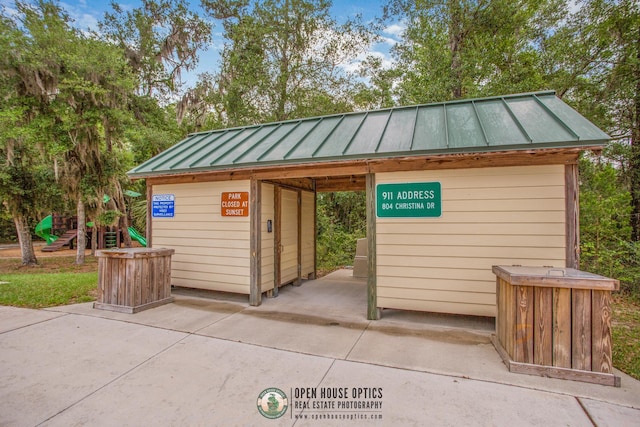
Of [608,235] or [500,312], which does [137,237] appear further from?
[608,235]

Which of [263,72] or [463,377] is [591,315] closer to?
[463,377]

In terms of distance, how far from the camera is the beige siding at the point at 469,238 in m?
3.70

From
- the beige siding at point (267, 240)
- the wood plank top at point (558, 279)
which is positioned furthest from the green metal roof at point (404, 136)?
the wood plank top at point (558, 279)

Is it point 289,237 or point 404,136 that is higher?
point 404,136

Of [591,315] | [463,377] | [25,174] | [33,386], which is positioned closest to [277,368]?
Result: [463,377]

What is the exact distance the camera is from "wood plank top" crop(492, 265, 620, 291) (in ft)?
8.57

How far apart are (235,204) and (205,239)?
0.94 meters

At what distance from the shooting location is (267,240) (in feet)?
17.9

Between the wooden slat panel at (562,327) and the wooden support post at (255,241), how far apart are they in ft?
12.9

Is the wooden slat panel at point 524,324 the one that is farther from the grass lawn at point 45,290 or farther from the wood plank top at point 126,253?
the grass lawn at point 45,290

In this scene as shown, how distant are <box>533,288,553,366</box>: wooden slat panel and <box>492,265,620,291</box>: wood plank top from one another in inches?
3.8

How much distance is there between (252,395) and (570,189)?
408 centimetres

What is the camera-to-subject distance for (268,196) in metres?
5.49

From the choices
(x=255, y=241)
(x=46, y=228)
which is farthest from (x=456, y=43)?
(x=46, y=228)
